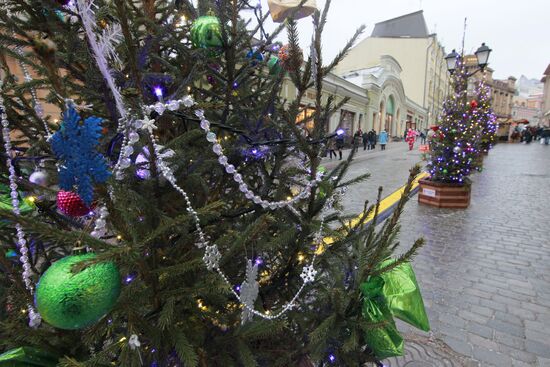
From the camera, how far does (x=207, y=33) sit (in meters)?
1.43

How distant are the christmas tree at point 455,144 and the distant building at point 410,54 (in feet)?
113

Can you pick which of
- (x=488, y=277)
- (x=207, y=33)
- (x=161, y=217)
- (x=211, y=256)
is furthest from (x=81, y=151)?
(x=488, y=277)

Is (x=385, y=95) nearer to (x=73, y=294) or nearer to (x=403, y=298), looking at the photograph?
(x=403, y=298)

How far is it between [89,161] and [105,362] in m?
0.76

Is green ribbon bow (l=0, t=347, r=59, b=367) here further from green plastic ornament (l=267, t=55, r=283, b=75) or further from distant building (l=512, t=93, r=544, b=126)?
distant building (l=512, t=93, r=544, b=126)

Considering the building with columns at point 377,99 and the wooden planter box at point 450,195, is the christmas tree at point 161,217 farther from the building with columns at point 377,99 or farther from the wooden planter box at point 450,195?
the building with columns at point 377,99

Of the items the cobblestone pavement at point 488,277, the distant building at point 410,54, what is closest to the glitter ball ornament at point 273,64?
the cobblestone pavement at point 488,277

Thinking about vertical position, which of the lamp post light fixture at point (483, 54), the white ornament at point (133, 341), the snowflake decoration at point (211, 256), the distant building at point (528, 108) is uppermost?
the distant building at point (528, 108)

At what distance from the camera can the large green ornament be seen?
1.42 meters

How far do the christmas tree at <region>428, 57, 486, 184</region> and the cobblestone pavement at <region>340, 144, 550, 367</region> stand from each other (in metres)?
0.88

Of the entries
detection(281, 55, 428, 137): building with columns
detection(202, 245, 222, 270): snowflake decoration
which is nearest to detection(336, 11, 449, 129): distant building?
detection(281, 55, 428, 137): building with columns

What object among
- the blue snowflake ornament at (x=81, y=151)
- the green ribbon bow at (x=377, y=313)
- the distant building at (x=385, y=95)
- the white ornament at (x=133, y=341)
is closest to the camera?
the blue snowflake ornament at (x=81, y=151)

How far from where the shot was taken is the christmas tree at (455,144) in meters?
6.85

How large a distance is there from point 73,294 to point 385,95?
3528 centimetres
